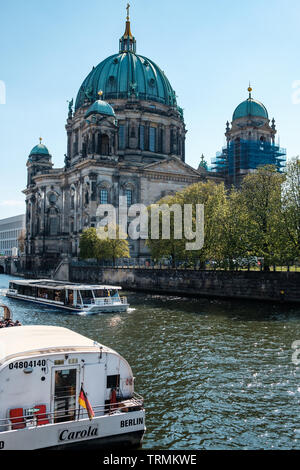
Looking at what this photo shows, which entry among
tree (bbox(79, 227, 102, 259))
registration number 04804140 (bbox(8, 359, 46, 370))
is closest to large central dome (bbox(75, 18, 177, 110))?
tree (bbox(79, 227, 102, 259))

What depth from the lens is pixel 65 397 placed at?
13.9 meters

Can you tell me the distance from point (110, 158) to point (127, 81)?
24771mm

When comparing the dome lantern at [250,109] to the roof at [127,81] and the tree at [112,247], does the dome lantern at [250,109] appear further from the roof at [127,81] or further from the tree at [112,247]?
the tree at [112,247]

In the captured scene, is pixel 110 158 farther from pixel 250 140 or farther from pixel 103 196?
pixel 250 140

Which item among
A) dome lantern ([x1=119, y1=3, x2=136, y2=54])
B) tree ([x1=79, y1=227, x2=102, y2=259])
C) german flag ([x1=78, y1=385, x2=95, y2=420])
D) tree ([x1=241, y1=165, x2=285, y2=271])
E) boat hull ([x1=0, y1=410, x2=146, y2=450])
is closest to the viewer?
boat hull ([x1=0, y1=410, x2=146, y2=450])

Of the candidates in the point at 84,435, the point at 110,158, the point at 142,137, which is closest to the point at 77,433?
the point at 84,435

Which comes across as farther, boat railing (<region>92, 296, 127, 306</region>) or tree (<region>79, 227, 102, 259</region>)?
tree (<region>79, 227, 102, 259</region>)

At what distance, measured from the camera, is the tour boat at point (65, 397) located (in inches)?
505

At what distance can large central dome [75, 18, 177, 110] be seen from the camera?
10362 cm

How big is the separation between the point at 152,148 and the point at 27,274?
128ft

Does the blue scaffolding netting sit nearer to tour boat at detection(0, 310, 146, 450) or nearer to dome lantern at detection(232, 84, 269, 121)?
dome lantern at detection(232, 84, 269, 121)

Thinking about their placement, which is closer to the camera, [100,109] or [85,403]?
[85,403]

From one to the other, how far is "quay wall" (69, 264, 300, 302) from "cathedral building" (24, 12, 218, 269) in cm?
1917

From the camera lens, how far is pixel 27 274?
96.7 m
